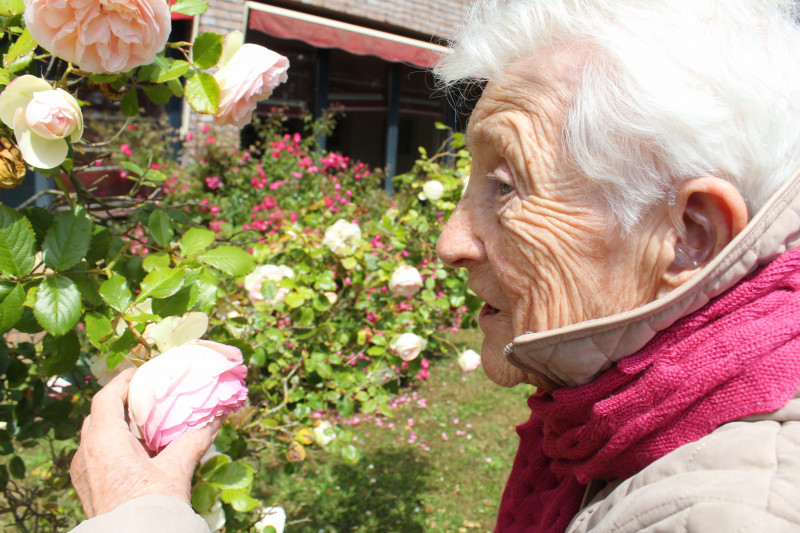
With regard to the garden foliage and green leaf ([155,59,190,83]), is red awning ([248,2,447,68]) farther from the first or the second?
green leaf ([155,59,190,83])

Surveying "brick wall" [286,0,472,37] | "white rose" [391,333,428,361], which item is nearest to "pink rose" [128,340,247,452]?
"white rose" [391,333,428,361]

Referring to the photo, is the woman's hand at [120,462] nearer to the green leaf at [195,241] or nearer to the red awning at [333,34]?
the green leaf at [195,241]

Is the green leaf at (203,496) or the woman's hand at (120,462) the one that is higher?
the woman's hand at (120,462)

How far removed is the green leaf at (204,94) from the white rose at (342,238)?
134 centimetres

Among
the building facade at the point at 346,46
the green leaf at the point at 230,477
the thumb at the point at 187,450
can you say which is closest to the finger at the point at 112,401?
the thumb at the point at 187,450

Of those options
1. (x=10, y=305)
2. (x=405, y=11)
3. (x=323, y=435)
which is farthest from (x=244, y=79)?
(x=405, y=11)

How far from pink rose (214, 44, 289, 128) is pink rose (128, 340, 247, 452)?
0.55m

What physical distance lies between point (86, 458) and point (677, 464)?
905mm

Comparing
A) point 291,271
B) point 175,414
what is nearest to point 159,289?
point 175,414

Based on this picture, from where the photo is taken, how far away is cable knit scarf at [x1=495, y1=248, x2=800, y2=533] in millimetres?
833

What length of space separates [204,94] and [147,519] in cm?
83

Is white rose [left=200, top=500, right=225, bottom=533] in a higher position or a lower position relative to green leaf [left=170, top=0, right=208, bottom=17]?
lower

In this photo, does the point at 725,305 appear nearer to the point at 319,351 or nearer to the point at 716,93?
the point at 716,93

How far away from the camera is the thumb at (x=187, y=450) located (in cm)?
96
